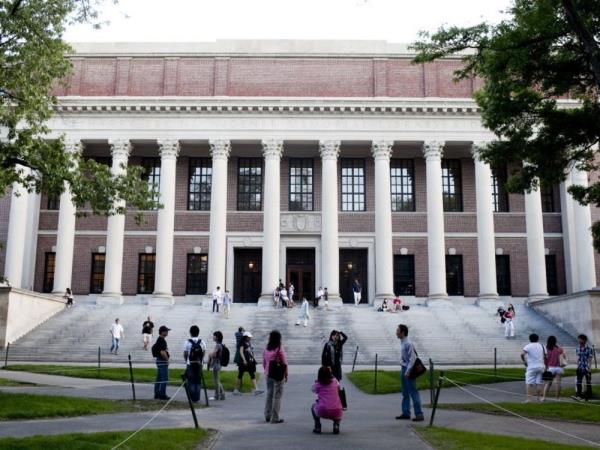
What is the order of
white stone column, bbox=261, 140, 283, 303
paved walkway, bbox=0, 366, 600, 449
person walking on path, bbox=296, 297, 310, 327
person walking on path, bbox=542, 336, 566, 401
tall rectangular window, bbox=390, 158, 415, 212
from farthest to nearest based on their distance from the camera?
tall rectangular window, bbox=390, 158, 415, 212 < white stone column, bbox=261, 140, 283, 303 < person walking on path, bbox=296, 297, 310, 327 < person walking on path, bbox=542, 336, 566, 401 < paved walkway, bbox=0, 366, 600, 449

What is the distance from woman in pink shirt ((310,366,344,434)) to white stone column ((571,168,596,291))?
30.5 metres

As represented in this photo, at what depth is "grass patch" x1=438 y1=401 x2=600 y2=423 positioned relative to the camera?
1355 centimetres

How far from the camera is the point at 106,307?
36.1 m

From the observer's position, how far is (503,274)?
41906 mm

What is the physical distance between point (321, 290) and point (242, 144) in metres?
10.4

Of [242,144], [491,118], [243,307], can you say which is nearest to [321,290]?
[243,307]

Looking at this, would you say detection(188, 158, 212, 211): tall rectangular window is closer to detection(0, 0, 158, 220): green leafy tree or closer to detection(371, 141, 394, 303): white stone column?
detection(371, 141, 394, 303): white stone column

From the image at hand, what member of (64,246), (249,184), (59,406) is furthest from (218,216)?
(59,406)

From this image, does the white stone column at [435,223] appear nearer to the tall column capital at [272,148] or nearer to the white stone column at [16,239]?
the tall column capital at [272,148]

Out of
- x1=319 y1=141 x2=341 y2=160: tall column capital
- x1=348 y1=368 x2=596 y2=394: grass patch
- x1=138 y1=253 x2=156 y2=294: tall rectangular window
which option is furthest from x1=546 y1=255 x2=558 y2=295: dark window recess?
x1=138 y1=253 x2=156 y2=294: tall rectangular window

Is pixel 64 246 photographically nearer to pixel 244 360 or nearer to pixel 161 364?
pixel 244 360

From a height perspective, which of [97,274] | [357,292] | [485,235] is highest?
[485,235]

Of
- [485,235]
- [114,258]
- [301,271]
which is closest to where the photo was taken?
[114,258]

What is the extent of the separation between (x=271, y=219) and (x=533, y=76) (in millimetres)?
22811
